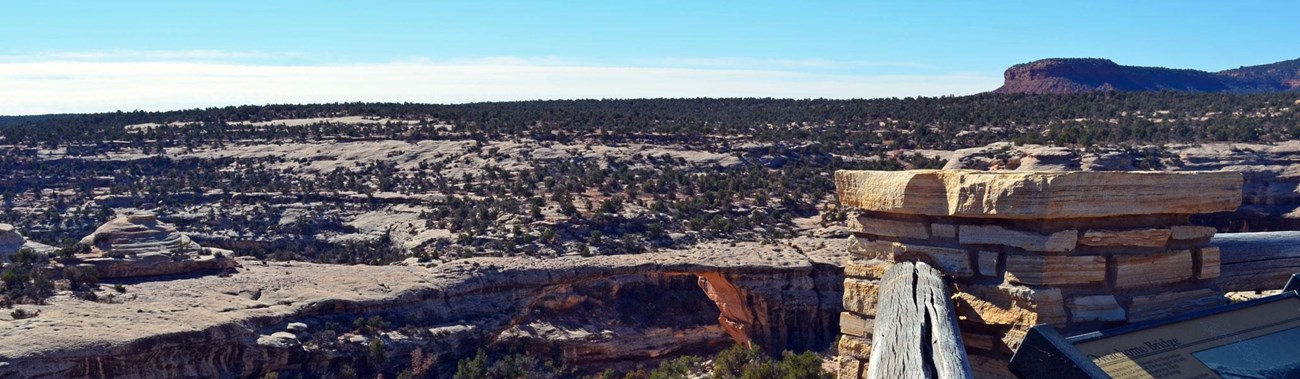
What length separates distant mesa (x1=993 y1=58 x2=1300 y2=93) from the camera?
89250 mm

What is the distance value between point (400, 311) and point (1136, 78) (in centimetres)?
8491

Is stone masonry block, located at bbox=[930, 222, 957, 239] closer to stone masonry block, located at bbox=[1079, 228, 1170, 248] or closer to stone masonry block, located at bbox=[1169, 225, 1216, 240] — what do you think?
stone masonry block, located at bbox=[1079, 228, 1170, 248]

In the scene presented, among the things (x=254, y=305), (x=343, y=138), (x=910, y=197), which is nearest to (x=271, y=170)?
(x=343, y=138)

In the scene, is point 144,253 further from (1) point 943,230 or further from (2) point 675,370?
(1) point 943,230

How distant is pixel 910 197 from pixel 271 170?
36.3 meters

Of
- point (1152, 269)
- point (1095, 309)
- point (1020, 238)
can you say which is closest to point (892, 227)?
point (1020, 238)

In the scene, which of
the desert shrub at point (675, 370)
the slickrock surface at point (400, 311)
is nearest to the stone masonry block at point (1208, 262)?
the desert shrub at point (675, 370)

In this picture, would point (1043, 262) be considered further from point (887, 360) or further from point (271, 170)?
point (271, 170)

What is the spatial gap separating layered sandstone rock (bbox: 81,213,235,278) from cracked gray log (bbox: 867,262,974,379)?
20.1 metres

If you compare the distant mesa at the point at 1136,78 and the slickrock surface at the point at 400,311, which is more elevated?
the distant mesa at the point at 1136,78

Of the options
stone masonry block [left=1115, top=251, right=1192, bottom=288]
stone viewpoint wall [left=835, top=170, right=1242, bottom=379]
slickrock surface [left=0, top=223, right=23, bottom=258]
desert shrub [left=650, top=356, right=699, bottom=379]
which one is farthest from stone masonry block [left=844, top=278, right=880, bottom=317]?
slickrock surface [left=0, top=223, right=23, bottom=258]

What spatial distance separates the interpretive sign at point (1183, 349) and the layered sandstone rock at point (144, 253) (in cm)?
2092

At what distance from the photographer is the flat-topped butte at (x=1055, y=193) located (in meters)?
4.38

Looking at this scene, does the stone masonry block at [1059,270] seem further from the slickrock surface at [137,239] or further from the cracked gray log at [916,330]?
the slickrock surface at [137,239]
